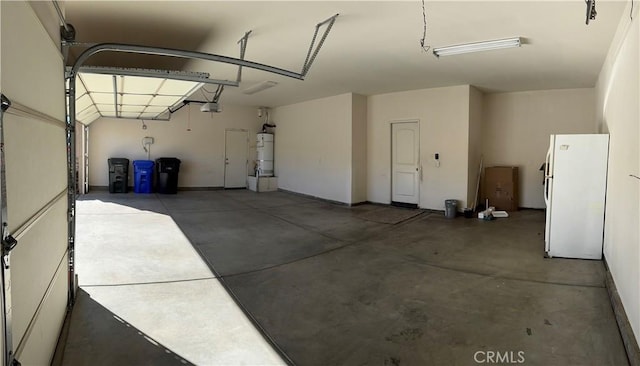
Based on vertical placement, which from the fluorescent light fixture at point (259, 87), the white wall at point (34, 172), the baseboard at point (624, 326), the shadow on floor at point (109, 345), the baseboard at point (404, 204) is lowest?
the shadow on floor at point (109, 345)

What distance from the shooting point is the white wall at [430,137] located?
295 inches

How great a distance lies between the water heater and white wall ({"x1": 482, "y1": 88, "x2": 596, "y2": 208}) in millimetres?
6211

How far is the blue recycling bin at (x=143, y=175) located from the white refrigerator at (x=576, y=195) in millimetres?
9365

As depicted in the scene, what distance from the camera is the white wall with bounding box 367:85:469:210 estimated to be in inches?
295

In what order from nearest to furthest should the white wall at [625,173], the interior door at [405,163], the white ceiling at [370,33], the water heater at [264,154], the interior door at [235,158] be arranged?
the white wall at [625,173] → the white ceiling at [370,33] → the interior door at [405,163] → the water heater at [264,154] → the interior door at [235,158]

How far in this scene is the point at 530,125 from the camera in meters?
8.02

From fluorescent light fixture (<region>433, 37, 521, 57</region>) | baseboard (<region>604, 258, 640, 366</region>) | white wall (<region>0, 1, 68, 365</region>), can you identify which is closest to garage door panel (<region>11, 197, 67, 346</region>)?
white wall (<region>0, 1, 68, 365</region>)

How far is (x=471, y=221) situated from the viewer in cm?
691

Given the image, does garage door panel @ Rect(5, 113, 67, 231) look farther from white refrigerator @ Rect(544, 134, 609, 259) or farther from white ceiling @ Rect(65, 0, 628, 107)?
white refrigerator @ Rect(544, 134, 609, 259)

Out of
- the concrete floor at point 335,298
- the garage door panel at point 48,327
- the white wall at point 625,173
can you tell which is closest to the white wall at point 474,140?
the concrete floor at point 335,298

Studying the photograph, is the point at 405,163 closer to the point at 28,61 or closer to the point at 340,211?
the point at 340,211

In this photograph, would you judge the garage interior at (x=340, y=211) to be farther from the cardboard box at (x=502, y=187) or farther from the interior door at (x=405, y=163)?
the cardboard box at (x=502, y=187)

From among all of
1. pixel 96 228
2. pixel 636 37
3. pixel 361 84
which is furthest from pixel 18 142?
pixel 361 84

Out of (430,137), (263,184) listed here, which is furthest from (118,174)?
(430,137)
